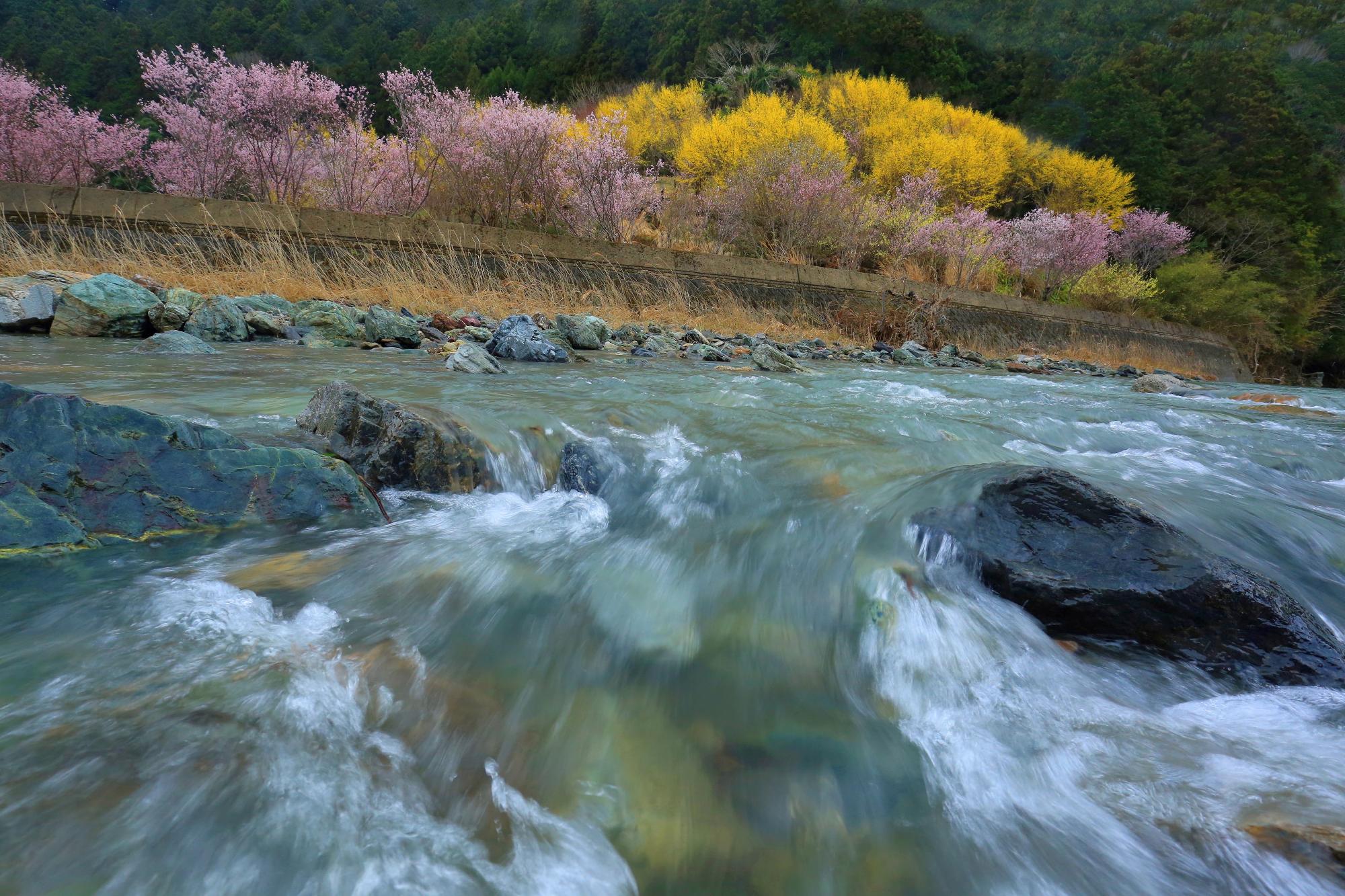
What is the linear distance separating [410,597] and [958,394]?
524 centimetres

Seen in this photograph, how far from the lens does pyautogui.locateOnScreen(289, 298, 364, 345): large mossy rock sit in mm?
5496

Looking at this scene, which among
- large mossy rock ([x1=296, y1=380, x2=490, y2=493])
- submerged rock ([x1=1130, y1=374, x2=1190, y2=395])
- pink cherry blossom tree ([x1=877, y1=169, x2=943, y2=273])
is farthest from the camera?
pink cherry blossom tree ([x1=877, y1=169, x2=943, y2=273])

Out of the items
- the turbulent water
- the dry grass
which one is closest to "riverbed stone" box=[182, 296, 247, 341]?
the dry grass

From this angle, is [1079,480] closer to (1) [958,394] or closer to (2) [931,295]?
(1) [958,394]

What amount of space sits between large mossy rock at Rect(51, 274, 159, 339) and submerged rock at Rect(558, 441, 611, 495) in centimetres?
445

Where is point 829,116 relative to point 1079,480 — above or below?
above

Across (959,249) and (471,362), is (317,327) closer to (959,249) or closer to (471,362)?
(471,362)

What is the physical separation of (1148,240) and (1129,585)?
82.3 feet

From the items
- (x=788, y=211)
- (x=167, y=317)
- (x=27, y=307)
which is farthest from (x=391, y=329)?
(x=788, y=211)

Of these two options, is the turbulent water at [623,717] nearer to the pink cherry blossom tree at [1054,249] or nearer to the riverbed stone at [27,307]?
the riverbed stone at [27,307]

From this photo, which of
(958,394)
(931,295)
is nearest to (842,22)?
(931,295)

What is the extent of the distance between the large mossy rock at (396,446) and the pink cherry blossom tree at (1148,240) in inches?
931

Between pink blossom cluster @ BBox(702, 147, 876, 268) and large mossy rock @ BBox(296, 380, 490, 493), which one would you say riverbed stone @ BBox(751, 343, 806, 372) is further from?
pink blossom cluster @ BBox(702, 147, 876, 268)

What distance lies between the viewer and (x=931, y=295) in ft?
39.2
